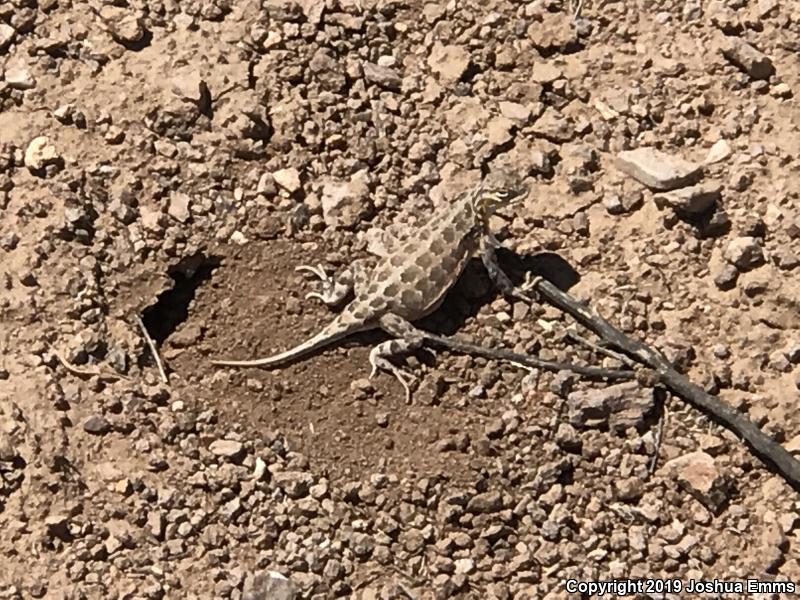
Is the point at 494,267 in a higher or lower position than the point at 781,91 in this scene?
lower

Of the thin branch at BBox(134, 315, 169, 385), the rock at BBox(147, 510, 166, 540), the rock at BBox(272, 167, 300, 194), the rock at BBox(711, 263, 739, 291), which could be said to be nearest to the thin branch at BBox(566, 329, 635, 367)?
the rock at BBox(711, 263, 739, 291)

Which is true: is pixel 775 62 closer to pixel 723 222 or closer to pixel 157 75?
pixel 723 222

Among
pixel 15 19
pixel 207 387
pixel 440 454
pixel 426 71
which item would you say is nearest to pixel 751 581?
pixel 440 454

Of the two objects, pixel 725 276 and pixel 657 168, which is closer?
pixel 725 276

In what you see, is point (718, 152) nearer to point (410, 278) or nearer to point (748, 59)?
point (748, 59)

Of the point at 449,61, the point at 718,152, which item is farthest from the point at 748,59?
the point at 449,61

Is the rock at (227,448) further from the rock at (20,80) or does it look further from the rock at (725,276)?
the rock at (725,276)
